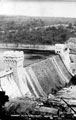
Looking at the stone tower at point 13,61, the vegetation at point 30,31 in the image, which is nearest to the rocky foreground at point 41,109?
the stone tower at point 13,61

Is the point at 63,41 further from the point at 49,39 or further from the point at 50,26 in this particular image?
the point at 50,26

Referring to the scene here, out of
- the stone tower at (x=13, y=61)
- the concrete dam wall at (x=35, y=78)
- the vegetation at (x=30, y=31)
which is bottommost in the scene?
the concrete dam wall at (x=35, y=78)

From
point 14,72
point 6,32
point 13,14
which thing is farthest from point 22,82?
point 13,14

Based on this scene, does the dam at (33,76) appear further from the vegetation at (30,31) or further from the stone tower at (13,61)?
the vegetation at (30,31)

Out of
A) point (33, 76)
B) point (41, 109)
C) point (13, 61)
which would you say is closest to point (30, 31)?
point (33, 76)

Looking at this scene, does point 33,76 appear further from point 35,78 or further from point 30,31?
point 30,31

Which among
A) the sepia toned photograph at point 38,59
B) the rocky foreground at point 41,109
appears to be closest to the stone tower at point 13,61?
the sepia toned photograph at point 38,59

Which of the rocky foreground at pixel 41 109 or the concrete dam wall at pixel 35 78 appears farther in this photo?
the concrete dam wall at pixel 35 78

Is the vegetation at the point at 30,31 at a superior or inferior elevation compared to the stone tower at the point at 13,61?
superior
